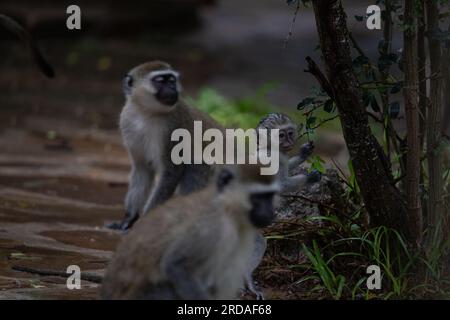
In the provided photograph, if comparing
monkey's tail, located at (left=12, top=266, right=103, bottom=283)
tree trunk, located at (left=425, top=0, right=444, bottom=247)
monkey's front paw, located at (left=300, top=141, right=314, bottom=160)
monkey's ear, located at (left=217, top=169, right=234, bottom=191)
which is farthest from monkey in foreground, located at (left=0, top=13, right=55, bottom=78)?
monkey's ear, located at (left=217, top=169, right=234, bottom=191)

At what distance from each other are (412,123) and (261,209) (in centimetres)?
183

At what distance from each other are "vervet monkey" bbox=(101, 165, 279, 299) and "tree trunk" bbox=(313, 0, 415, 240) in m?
1.40

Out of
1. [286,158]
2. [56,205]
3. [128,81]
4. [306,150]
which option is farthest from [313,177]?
[56,205]

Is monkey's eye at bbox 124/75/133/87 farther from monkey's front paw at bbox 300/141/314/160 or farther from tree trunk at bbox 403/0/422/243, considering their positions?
tree trunk at bbox 403/0/422/243

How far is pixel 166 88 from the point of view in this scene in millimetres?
7824

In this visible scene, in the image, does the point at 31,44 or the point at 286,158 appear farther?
the point at 31,44

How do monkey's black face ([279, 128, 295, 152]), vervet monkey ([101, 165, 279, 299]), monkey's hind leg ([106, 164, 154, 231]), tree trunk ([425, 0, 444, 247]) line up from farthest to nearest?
1. monkey's hind leg ([106, 164, 154, 231])
2. monkey's black face ([279, 128, 295, 152])
3. tree trunk ([425, 0, 444, 247])
4. vervet monkey ([101, 165, 279, 299])

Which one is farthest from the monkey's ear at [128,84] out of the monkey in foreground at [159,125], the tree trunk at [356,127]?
the tree trunk at [356,127]

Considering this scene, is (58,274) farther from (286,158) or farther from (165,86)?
(165,86)

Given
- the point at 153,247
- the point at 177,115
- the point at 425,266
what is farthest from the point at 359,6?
the point at 153,247

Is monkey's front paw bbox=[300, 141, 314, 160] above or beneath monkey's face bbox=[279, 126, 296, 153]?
beneath

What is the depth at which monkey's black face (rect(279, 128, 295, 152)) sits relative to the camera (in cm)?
687

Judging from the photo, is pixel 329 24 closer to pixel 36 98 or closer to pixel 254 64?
pixel 36 98

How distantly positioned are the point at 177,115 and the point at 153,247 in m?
3.04
